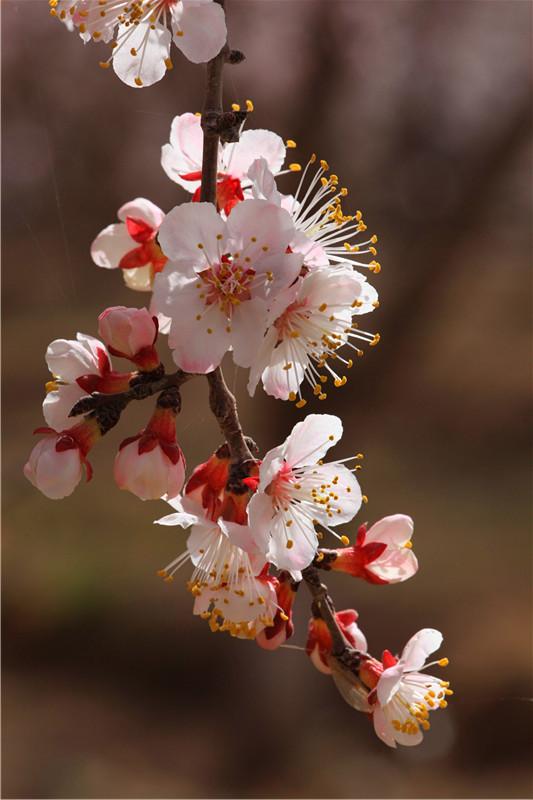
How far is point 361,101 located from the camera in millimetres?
1120

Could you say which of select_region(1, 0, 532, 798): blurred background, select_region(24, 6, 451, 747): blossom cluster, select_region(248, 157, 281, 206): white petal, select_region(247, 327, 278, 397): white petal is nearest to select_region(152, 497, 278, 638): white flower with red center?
select_region(24, 6, 451, 747): blossom cluster

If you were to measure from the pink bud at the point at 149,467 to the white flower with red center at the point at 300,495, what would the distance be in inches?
2.2

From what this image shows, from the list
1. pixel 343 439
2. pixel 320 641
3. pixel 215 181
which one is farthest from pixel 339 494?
pixel 343 439

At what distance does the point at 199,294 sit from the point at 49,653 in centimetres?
106

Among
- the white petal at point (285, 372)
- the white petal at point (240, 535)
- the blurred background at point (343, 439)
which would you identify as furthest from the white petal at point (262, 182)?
the blurred background at point (343, 439)

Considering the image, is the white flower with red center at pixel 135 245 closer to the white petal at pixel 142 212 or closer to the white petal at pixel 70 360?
the white petal at pixel 142 212

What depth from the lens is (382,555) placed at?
0.52 meters

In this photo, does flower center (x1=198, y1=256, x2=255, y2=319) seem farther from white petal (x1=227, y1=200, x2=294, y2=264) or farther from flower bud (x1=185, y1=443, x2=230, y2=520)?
flower bud (x1=185, y1=443, x2=230, y2=520)

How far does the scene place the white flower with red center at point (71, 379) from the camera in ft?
1.44

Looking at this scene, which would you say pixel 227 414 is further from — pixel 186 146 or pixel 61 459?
pixel 186 146

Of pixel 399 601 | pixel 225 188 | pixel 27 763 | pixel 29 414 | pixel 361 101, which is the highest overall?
pixel 361 101

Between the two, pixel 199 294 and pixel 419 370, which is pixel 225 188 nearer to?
pixel 199 294

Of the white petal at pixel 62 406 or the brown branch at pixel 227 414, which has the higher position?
the brown branch at pixel 227 414

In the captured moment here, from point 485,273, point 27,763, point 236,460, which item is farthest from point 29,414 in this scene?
point 485,273
